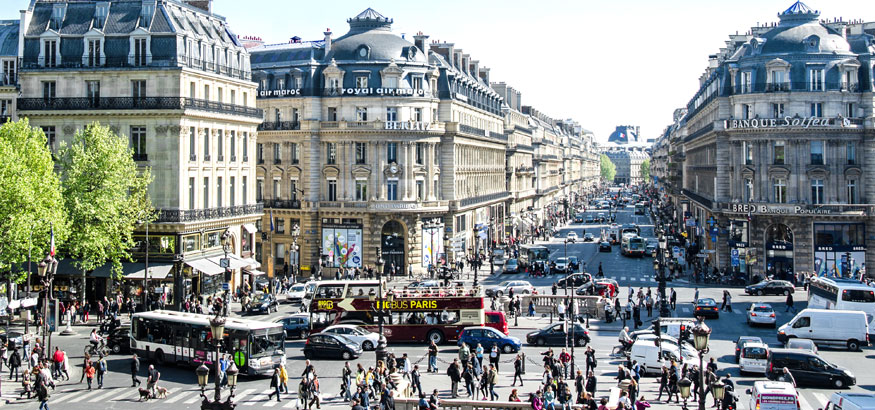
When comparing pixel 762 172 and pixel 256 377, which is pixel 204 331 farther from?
pixel 762 172

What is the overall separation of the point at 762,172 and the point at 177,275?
45720 millimetres

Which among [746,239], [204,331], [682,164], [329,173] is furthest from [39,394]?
[682,164]

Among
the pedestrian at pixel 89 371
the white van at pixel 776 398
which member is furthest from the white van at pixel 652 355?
the pedestrian at pixel 89 371

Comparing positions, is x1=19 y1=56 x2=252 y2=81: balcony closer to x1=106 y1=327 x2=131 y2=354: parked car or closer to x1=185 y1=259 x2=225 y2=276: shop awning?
x1=185 y1=259 x2=225 y2=276: shop awning

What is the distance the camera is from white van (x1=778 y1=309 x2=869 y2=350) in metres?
45.7

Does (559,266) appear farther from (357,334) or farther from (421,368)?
(421,368)

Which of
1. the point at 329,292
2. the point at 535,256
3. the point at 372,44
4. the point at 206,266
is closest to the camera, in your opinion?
the point at 329,292

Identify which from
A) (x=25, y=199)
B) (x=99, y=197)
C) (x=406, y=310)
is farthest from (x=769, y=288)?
(x=25, y=199)

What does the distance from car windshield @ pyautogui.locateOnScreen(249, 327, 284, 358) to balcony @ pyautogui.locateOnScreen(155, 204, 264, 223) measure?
18448mm

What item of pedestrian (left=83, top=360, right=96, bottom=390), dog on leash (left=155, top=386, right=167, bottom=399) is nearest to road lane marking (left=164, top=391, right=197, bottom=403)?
dog on leash (left=155, top=386, right=167, bottom=399)

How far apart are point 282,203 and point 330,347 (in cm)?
3660

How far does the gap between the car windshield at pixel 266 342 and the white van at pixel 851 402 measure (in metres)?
22.1

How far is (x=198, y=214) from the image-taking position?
56.2 m

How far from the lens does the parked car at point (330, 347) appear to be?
41969 mm
